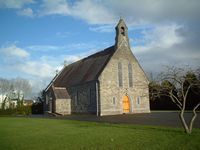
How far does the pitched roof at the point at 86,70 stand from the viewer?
1677 inches

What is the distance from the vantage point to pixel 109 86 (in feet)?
133

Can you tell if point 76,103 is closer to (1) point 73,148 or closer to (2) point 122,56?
(2) point 122,56

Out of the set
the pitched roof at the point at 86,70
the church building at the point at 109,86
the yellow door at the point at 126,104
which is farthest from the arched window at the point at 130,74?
the pitched roof at the point at 86,70

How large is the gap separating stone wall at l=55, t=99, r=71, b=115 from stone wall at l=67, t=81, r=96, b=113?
94 centimetres

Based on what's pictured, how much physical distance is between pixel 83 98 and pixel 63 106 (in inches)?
222

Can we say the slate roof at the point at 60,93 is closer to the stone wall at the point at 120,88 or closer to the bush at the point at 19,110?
the stone wall at the point at 120,88

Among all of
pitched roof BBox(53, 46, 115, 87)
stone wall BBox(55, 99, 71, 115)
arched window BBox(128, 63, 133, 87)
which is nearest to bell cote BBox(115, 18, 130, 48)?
pitched roof BBox(53, 46, 115, 87)

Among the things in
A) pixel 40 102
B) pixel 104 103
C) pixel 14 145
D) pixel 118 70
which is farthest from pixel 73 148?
pixel 40 102

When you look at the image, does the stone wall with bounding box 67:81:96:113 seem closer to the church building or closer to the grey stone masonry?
the church building

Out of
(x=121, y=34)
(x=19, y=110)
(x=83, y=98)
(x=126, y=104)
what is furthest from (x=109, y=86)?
(x=19, y=110)

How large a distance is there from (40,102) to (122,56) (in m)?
29.6

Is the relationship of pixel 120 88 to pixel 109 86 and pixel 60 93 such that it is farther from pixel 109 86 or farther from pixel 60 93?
pixel 60 93

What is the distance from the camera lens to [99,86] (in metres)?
39.8

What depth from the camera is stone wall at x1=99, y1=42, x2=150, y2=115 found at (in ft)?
131
